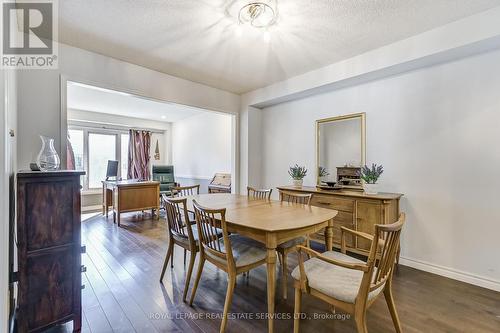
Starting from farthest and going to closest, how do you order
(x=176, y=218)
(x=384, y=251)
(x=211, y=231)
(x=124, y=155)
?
(x=124, y=155) → (x=176, y=218) → (x=211, y=231) → (x=384, y=251)

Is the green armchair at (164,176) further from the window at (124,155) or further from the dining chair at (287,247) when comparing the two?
the dining chair at (287,247)

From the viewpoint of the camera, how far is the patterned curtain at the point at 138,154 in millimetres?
6742

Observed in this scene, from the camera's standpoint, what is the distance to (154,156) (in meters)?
7.41

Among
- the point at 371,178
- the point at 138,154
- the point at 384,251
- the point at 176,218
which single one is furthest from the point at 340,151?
the point at 138,154

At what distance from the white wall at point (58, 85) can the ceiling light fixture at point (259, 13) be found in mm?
1852

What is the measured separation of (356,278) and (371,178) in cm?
168

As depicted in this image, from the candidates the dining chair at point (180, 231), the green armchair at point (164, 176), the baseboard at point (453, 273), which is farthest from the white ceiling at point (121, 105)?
the baseboard at point (453, 273)

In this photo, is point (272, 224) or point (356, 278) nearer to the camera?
point (356, 278)

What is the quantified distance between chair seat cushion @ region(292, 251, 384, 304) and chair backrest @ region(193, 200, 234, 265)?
1.79 ft

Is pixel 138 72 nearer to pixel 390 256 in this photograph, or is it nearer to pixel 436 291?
pixel 390 256

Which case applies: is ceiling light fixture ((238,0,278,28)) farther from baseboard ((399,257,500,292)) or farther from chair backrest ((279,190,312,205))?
baseboard ((399,257,500,292))

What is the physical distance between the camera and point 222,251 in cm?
192

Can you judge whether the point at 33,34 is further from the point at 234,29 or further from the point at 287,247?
the point at 287,247

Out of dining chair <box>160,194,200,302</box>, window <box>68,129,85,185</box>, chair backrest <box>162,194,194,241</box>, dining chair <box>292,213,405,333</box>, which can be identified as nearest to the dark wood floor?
dining chair <box>160,194,200,302</box>
